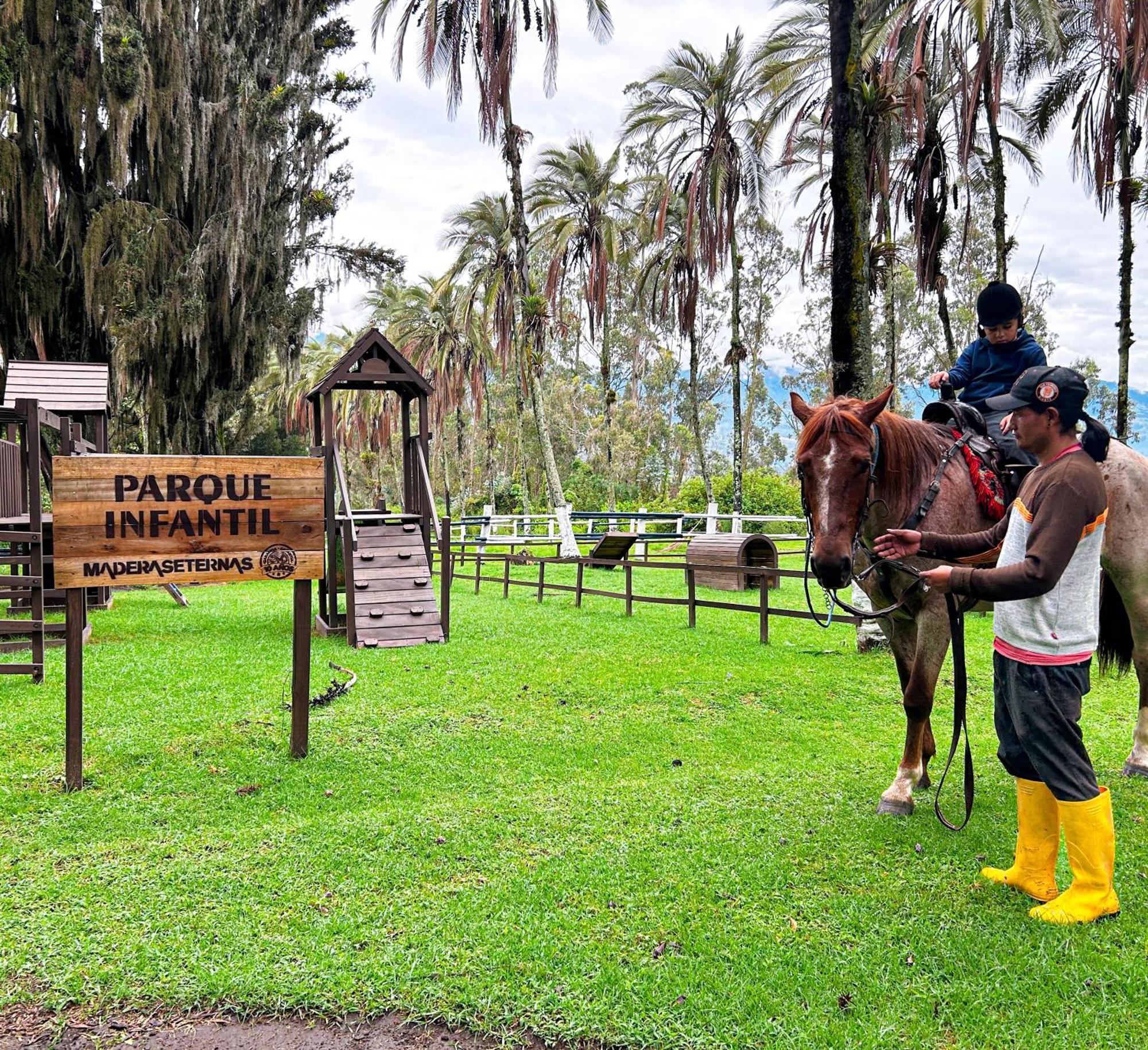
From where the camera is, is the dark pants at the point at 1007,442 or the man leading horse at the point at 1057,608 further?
the dark pants at the point at 1007,442

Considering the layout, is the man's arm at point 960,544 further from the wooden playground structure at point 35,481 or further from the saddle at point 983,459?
the wooden playground structure at point 35,481

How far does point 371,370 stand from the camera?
11.0m

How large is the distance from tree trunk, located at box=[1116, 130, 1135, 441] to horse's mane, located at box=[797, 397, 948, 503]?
13.2 m

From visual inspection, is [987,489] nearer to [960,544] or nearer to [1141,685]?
[960,544]

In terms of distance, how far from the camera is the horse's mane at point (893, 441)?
3.49 metres

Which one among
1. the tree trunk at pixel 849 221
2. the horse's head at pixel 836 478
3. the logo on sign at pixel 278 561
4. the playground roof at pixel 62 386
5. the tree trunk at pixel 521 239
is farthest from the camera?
the tree trunk at pixel 521 239

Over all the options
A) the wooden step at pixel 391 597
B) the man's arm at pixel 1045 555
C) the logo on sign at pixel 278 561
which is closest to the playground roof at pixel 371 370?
the wooden step at pixel 391 597

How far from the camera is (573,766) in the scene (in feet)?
16.4

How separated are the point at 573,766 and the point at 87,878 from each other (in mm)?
2710

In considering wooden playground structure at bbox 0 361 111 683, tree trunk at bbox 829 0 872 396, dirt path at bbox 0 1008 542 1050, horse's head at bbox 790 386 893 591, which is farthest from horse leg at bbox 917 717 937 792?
wooden playground structure at bbox 0 361 111 683

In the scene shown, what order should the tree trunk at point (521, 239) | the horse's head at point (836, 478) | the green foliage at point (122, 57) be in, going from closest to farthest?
the horse's head at point (836, 478) < the green foliage at point (122, 57) < the tree trunk at point (521, 239)

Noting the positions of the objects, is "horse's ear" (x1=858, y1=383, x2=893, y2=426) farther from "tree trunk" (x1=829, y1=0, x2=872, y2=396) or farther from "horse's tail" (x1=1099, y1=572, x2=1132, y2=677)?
"tree trunk" (x1=829, y1=0, x2=872, y2=396)

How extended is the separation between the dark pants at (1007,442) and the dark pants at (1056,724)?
1.57 metres

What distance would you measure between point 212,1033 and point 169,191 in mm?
19359
